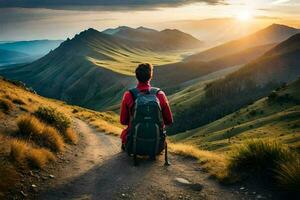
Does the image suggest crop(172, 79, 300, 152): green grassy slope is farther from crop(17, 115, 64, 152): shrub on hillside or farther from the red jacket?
crop(17, 115, 64, 152): shrub on hillside

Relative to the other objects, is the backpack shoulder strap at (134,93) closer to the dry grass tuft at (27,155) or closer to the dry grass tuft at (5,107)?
the dry grass tuft at (27,155)

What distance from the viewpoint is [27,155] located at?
11016 mm

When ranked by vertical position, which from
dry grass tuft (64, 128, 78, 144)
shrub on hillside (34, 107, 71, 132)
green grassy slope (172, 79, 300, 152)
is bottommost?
green grassy slope (172, 79, 300, 152)

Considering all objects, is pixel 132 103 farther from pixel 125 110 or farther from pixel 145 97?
pixel 145 97

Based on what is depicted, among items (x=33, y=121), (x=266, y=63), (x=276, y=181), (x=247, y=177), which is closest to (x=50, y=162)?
(x=33, y=121)

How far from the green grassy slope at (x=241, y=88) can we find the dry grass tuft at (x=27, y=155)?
77.5m

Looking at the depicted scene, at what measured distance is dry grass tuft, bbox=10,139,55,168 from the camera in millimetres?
10547

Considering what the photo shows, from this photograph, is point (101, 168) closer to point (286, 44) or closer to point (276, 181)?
point (276, 181)

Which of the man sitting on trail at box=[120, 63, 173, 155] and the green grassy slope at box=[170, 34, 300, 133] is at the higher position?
the man sitting on trail at box=[120, 63, 173, 155]

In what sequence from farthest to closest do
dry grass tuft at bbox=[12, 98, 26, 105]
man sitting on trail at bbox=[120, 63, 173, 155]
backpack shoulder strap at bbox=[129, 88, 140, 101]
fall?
dry grass tuft at bbox=[12, 98, 26, 105]
backpack shoulder strap at bbox=[129, 88, 140, 101]
man sitting on trail at bbox=[120, 63, 173, 155]

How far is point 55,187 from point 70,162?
9.42 feet

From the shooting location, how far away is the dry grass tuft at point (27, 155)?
10547 millimetres

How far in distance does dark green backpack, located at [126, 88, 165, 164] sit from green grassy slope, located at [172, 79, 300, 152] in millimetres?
19699

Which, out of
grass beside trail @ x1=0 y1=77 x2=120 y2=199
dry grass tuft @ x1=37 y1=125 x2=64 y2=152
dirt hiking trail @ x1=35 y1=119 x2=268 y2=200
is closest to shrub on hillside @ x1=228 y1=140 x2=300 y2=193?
dirt hiking trail @ x1=35 y1=119 x2=268 y2=200
